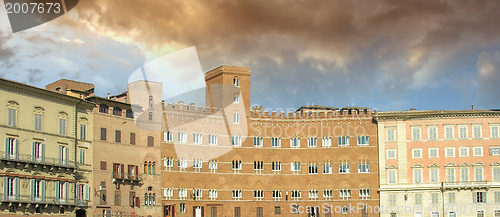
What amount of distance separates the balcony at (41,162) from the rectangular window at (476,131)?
55.2 metres

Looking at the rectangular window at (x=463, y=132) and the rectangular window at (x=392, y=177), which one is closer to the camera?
the rectangular window at (x=463, y=132)

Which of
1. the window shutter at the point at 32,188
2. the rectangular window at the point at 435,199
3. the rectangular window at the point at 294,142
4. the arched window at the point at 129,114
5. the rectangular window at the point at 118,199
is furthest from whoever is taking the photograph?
the rectangular window at the point at 294,142

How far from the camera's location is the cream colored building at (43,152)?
80.2 meters

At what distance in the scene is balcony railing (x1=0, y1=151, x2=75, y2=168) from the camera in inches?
3132

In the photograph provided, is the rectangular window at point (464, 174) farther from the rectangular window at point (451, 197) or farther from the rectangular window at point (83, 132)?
the rectangular window at point (83, 132)

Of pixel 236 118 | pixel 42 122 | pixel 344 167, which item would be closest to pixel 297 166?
pixel 344 167

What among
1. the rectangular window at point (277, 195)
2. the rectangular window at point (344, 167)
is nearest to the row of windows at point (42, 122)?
the rectangular window at point (277, 195)

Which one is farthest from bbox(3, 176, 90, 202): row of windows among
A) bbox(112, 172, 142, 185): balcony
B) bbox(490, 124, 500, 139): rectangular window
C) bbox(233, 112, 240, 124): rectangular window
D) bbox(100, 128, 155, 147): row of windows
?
bbox(490, 124, 500, 139): rectangular window

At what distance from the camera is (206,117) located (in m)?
105

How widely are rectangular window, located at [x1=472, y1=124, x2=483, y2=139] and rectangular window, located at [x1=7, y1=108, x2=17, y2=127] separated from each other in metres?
61.8

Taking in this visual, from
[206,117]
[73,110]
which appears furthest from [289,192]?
[73,110]

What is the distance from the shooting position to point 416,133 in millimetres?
105000

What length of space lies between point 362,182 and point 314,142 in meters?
9.18

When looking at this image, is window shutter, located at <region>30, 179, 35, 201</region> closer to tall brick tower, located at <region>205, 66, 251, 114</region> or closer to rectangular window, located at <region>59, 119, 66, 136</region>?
rectangular window, located at <region>59, 119, 66, 136</region>
